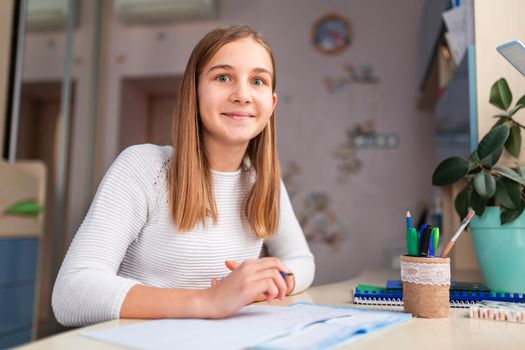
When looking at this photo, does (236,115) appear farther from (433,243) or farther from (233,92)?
(433,243)

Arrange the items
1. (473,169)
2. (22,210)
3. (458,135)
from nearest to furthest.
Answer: (473,169) → (458,135) → (22,210)

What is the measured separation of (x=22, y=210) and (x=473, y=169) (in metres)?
1.81

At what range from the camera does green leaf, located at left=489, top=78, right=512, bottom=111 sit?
1.09 m

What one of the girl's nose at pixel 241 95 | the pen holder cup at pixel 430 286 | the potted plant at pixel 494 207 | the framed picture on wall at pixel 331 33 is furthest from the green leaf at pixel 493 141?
the framed picture on wall at pixel 331 33

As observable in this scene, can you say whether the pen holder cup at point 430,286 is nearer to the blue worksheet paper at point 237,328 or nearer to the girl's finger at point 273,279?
the blue worksheet paper at point 237,328

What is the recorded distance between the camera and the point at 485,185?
92 cm

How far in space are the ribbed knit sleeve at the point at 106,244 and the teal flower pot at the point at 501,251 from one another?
646mm

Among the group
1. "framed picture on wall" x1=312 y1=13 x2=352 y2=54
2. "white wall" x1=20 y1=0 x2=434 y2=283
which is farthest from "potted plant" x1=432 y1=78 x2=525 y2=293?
"framed picture on wall" x1=312 y1=13 x2=352 y2=54

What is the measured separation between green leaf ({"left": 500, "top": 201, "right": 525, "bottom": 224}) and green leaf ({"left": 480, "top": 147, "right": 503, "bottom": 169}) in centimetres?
11

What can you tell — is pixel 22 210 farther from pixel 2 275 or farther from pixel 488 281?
pixel 488 281

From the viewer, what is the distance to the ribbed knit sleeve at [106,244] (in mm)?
672

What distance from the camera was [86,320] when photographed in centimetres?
69

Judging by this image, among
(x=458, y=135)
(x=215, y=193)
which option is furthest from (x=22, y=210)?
(x=458, y=135)

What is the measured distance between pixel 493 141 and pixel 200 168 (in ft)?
1.99
